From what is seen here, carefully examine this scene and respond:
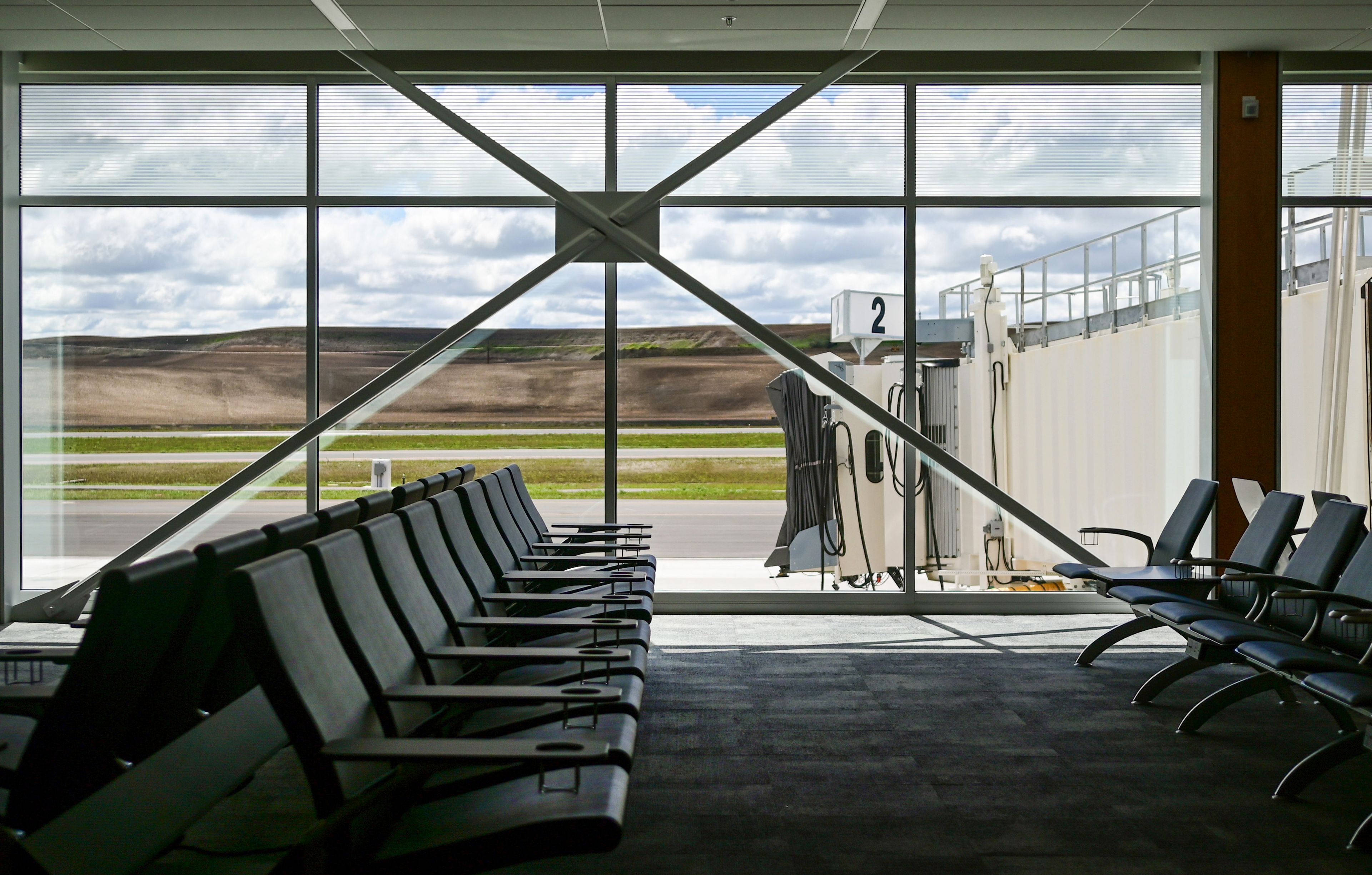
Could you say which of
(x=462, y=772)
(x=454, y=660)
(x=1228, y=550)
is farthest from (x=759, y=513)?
(x=462, y=772)

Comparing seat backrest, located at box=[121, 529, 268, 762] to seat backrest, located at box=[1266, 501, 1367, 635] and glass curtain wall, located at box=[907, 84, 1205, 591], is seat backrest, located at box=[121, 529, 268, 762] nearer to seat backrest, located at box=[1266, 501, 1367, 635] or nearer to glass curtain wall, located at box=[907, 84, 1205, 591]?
seat backrest, located at box=[1266, 501, 1367, 635]

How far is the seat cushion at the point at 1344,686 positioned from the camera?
8.71 feet

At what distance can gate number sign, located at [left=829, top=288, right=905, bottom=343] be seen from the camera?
5926 mm

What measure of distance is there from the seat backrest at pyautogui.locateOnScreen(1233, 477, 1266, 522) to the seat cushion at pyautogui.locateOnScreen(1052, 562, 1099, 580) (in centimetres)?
79

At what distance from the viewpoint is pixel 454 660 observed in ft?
8.40

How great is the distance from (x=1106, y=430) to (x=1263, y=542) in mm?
1821

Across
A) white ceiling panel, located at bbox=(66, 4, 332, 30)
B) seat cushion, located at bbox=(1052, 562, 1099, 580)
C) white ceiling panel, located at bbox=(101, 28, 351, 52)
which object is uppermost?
white ceiling panel, located at bbox=(101, 28, 351, 52)

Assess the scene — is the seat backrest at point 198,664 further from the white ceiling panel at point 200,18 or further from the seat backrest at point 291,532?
the white ceiling panel at point 200,18

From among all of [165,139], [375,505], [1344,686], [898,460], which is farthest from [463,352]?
[1344,686]

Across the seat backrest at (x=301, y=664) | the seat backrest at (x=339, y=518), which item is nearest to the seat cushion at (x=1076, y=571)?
the seat backrest at (x=339, y=518)

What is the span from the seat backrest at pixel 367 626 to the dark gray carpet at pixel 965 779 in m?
0.63

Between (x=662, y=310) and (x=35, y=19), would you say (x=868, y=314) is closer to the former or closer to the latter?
(x=662, y=310)

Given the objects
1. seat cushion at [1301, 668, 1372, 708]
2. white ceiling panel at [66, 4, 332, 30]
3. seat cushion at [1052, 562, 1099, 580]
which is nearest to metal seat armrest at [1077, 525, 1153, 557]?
seat cushion at [1052, 562, 1099, 580]

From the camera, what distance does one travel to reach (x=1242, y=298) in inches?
225
